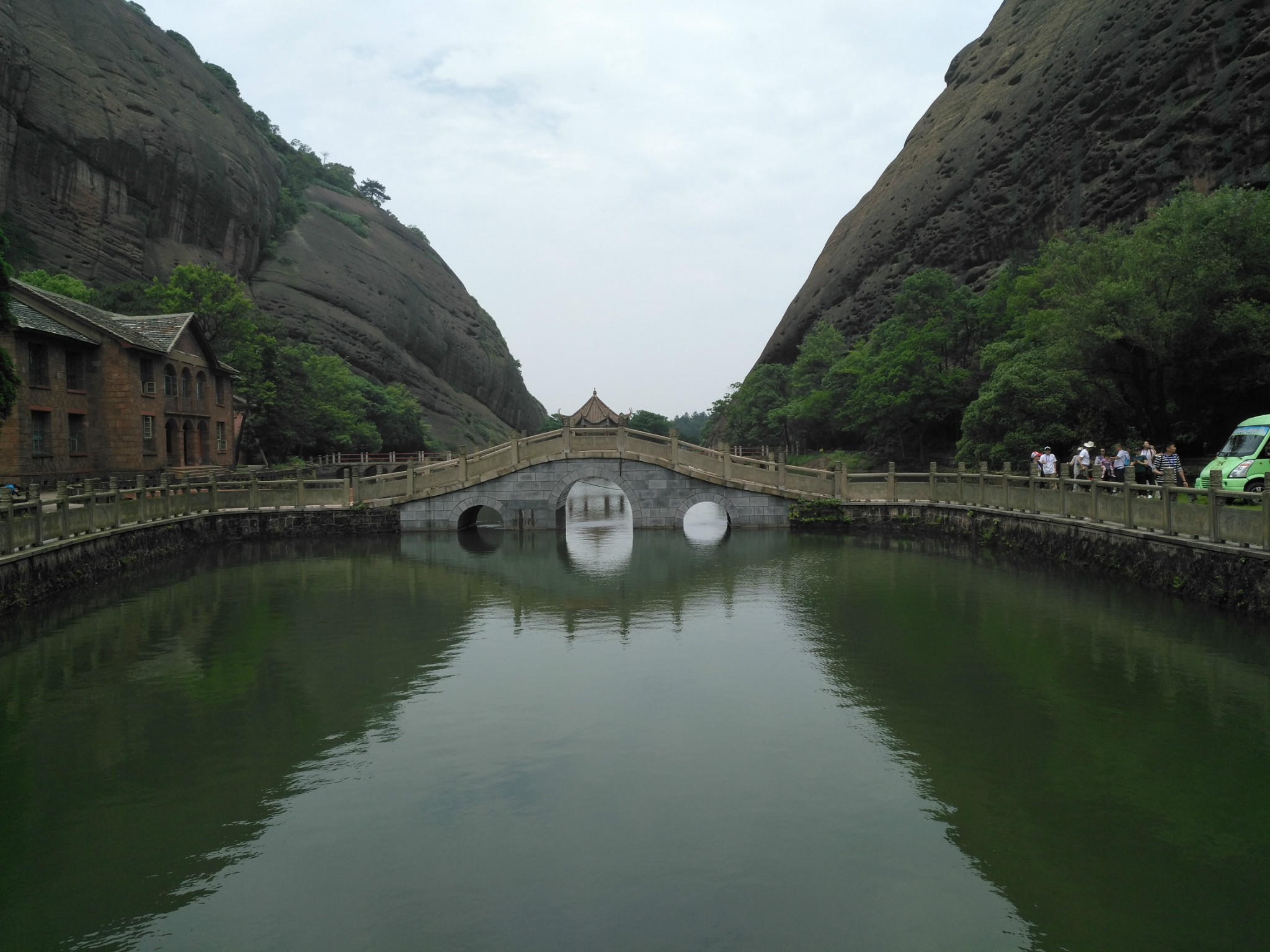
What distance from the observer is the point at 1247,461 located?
61.0 ft

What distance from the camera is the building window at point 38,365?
94.8ft

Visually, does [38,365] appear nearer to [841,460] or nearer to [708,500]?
[708,500]

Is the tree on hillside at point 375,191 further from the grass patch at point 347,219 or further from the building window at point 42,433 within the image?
the building window at point 42,433

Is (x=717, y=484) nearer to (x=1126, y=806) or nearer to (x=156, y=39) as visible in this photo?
(x=1126, y=806)

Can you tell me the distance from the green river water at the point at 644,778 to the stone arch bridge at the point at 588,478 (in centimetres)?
1206

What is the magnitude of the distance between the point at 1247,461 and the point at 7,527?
23523mm

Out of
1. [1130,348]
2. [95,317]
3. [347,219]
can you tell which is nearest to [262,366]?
[95,317]

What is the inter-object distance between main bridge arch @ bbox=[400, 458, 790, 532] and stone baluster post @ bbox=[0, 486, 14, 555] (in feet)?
45.6

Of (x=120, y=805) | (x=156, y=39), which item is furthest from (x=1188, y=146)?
(x=156, y=39)

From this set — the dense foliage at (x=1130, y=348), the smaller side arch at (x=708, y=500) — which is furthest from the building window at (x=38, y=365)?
the dense foliage at (x=1130, y=348)

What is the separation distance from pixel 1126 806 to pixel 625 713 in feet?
16.7

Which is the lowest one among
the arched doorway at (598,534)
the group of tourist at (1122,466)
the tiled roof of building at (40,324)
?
the arched doorway at (598,534)

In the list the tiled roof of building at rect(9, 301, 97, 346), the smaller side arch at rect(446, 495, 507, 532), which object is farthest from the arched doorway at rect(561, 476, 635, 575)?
the tiled roof of building at rect(9, 301, 97, 346)

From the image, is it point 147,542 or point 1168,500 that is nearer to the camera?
point 1168,500
